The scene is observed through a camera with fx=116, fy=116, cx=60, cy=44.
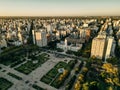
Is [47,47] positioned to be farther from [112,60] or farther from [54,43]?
[112,60]

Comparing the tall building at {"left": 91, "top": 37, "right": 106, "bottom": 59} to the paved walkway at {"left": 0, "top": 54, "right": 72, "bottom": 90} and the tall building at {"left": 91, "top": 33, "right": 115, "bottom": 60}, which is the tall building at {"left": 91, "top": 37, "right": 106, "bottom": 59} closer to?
the tall building at {"left": 91, "top": 33, "right": 115, "bottom": 60}

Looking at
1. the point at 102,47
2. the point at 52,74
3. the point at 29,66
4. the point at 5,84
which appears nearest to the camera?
the point at 5,84

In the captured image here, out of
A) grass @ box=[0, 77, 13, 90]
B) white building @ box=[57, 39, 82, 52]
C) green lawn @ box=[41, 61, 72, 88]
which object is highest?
white building @ box=[57, 39, 82, 52]

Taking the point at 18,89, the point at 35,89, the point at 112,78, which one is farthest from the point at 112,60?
the point at 18,89

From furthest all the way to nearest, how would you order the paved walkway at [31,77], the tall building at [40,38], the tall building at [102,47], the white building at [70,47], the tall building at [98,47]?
1. the tall building at [40,38]
2. the white building at [70,47]
3. the tall building at [98,47]
4. the tall building at [102,47]
5. the paved walkway at [31,77]

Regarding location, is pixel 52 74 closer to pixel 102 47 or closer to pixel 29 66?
pixel 29 66

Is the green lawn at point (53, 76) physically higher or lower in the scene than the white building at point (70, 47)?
lower

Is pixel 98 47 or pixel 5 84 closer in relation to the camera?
pixel 5 84

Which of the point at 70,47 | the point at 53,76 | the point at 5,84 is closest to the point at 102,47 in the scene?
the point at 70,47

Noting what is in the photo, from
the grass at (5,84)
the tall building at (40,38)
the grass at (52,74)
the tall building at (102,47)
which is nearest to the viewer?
the grass at (5,84)

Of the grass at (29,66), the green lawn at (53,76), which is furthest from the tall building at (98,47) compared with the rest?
the grass at (29,66)

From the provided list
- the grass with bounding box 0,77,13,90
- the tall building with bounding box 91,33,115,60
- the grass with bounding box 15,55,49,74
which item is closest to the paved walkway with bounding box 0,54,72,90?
the grass with bounding box 0,77,13,90

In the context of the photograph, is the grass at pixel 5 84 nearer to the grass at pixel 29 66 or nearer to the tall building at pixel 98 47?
the grass at pixel 29 66
